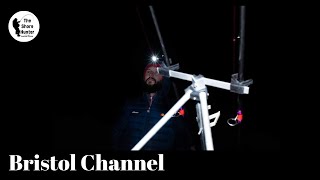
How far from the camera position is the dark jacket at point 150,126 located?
1.95m

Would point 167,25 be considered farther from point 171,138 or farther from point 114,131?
point 114,131

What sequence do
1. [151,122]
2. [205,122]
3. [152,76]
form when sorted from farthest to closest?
[151,122]
[152,76]
[205,122]

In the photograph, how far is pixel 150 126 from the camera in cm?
205

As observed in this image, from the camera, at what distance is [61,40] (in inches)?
70.4

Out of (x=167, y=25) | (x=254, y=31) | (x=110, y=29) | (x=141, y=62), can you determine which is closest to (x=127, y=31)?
(x=110, y=29)

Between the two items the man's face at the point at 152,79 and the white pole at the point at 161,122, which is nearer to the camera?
the white pole at the point at 161,122

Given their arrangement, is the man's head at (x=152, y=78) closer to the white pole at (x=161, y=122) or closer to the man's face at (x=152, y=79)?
the man's face at (x=152, y=79)

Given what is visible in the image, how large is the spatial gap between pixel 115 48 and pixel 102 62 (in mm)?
162

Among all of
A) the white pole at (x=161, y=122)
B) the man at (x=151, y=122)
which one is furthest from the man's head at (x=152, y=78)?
the white pole at (x=161, y=122)

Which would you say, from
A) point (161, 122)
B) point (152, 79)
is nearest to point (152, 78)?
point (152, 79)

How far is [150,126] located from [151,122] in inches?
1.5

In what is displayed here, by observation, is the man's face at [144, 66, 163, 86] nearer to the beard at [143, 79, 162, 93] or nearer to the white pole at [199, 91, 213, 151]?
the beard at [143, 79, 162, 93]

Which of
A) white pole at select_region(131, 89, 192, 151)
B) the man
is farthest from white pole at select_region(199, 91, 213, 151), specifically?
the man

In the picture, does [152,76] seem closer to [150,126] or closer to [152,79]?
[152,79]
